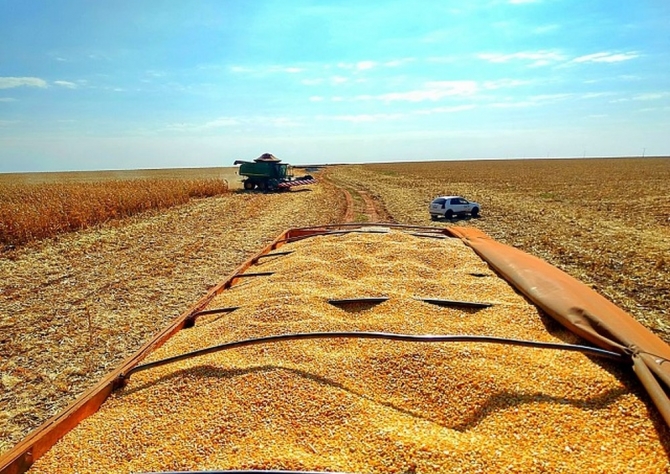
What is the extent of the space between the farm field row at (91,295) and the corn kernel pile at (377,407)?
1827mm

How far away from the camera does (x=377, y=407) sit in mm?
2191

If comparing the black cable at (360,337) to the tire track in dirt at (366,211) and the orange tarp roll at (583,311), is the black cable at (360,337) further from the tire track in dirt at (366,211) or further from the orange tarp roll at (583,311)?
the tire track in dirt at (366,211)

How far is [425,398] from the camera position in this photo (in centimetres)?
230

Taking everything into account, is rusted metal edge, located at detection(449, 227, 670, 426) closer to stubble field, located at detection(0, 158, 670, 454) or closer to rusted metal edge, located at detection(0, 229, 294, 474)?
stubble field, located at detection(0, 158, 670, 454)

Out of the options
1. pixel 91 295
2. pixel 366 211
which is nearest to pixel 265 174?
pixel 366 211

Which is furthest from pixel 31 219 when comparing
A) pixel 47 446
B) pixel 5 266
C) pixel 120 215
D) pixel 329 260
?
pixel 47 446

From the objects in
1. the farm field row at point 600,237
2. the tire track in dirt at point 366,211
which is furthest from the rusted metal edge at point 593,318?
the tire track in dirt at point 366,211

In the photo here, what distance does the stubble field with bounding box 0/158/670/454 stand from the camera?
4379 mm

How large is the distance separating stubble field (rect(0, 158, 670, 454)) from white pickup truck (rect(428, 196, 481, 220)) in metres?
0.44

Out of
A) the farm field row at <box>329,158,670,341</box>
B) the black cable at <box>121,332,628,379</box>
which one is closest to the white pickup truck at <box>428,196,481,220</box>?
the farm field row at <box>329,158,670,341</box>

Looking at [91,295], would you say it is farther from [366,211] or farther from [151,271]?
[366,211]

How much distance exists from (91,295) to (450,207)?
35.1 feet

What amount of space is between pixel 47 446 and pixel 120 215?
48.2 ft

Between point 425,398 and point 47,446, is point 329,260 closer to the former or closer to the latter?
point 425,398
